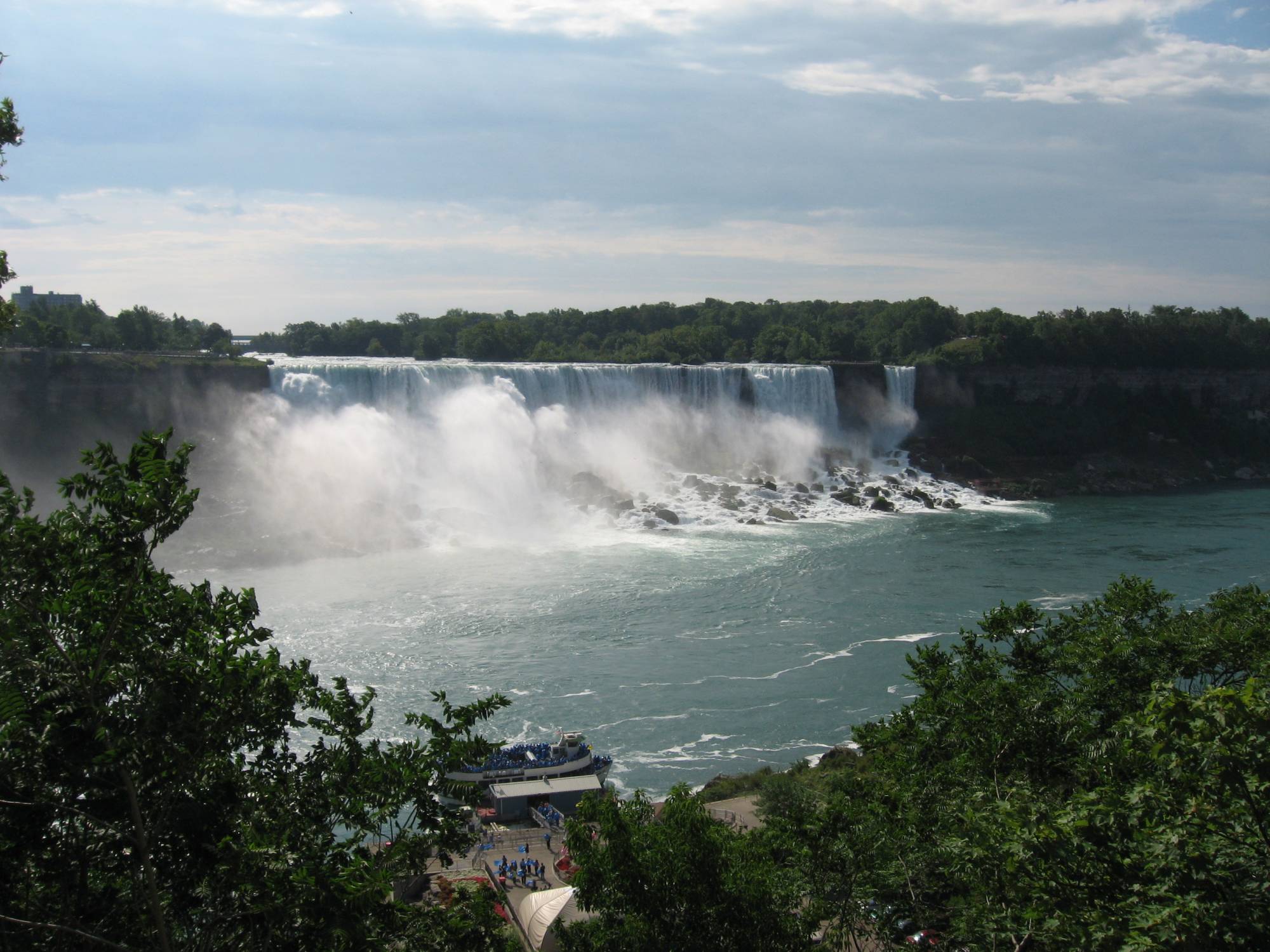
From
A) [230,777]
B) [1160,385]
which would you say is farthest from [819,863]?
[1160,385]

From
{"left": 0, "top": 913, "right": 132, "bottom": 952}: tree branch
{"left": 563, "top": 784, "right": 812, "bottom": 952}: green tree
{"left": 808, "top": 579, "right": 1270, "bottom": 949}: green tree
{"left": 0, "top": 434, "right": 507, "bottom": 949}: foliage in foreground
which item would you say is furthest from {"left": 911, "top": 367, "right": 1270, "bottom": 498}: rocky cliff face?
{"left": 0, "top": 913, "right": 132, "bottom": 952}: tree branch

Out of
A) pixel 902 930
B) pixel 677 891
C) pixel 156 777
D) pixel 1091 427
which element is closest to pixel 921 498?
pixel 1091 427

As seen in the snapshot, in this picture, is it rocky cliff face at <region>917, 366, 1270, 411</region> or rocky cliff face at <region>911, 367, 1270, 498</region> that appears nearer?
rocky cliff face at <region>911, 367, 1270, 498</region>

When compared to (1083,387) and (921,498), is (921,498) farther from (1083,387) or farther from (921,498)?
(1083,387)

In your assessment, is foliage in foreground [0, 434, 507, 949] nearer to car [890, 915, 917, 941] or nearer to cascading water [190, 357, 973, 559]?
car [890, 915, 917, 941]

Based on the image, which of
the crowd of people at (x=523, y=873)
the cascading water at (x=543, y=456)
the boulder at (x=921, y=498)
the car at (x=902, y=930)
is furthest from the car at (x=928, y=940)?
the boulder at (x=921, y=498)

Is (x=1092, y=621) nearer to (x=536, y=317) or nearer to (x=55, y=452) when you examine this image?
(x=55, y=452)
